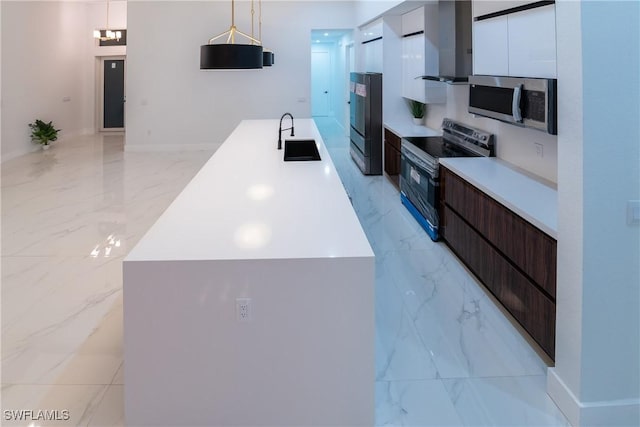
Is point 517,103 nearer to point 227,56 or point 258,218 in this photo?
point 258,218

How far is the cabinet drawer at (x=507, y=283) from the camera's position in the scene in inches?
93.5

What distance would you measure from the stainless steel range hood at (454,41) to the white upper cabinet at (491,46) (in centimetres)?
52

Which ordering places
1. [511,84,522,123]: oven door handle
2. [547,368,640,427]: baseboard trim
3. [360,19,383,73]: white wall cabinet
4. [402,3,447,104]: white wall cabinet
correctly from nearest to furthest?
1. [547,368,640,427]: baseboard trim
2. [511,84,522,123]: oven door handle
3. [402,3,447,104]: white wall cabinet
4. [360,19,383,73]: white wall cabinet

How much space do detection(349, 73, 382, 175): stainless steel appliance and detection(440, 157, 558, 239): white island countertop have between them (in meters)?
A: 2.90

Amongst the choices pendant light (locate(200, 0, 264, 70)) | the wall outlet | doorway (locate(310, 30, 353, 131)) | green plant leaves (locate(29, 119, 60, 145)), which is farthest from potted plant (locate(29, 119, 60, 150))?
the wall outlet

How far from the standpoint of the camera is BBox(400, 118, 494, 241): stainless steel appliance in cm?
→ 425

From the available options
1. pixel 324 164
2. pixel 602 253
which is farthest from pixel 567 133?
pixel 324 164

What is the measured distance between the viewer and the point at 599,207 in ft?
6.15

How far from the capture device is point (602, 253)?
6.23ft

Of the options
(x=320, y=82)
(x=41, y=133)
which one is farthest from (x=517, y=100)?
(x=320, y=82)

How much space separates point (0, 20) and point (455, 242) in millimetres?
8358

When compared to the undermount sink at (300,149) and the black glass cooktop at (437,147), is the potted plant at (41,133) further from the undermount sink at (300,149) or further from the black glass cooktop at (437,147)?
the undermount sink at (300,149)

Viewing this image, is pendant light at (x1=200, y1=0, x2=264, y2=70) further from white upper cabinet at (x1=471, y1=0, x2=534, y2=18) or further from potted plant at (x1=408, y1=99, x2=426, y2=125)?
potted plant at (x1=408, y1=99, x2=426, y2=125)

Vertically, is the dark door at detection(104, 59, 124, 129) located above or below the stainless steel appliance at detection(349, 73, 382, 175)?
above
